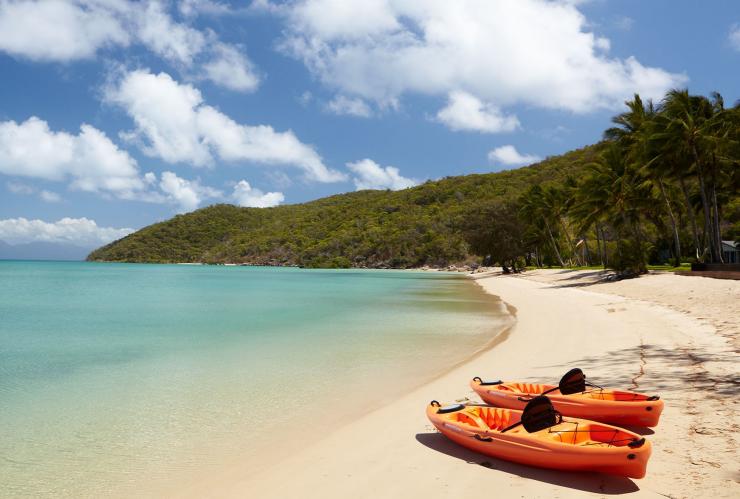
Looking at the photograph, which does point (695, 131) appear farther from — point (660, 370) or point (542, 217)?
point (542, 217)

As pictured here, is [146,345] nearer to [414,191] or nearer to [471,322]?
[471,322]

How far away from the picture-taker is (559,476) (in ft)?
15.5

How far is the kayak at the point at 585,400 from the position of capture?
219 inches

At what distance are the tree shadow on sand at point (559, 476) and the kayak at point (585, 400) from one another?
1.22 metres

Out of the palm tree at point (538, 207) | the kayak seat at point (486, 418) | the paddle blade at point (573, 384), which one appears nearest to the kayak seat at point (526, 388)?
the paddle blade at point (573, 384)

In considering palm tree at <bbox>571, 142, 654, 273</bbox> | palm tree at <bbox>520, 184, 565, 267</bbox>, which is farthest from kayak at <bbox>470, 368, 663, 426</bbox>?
palm tree at <bbox>520, 184, 565, 267</bbox>

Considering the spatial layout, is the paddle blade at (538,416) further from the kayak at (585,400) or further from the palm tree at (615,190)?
the palm tree at (615,190)

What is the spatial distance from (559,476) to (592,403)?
1.53 metres

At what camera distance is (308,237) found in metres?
146

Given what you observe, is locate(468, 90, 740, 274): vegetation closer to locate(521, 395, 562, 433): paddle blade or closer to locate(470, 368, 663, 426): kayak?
locate(470, 368, 663, 426): kayak

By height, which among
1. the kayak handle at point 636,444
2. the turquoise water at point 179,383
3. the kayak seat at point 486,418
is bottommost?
the turquoise water at point 179,383

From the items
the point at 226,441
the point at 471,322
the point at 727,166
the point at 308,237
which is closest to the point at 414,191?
the point at 308,237

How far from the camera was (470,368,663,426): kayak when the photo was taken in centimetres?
557

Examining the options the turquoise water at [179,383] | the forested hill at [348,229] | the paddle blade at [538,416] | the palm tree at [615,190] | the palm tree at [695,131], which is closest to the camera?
the paddle blade at [538,416]
